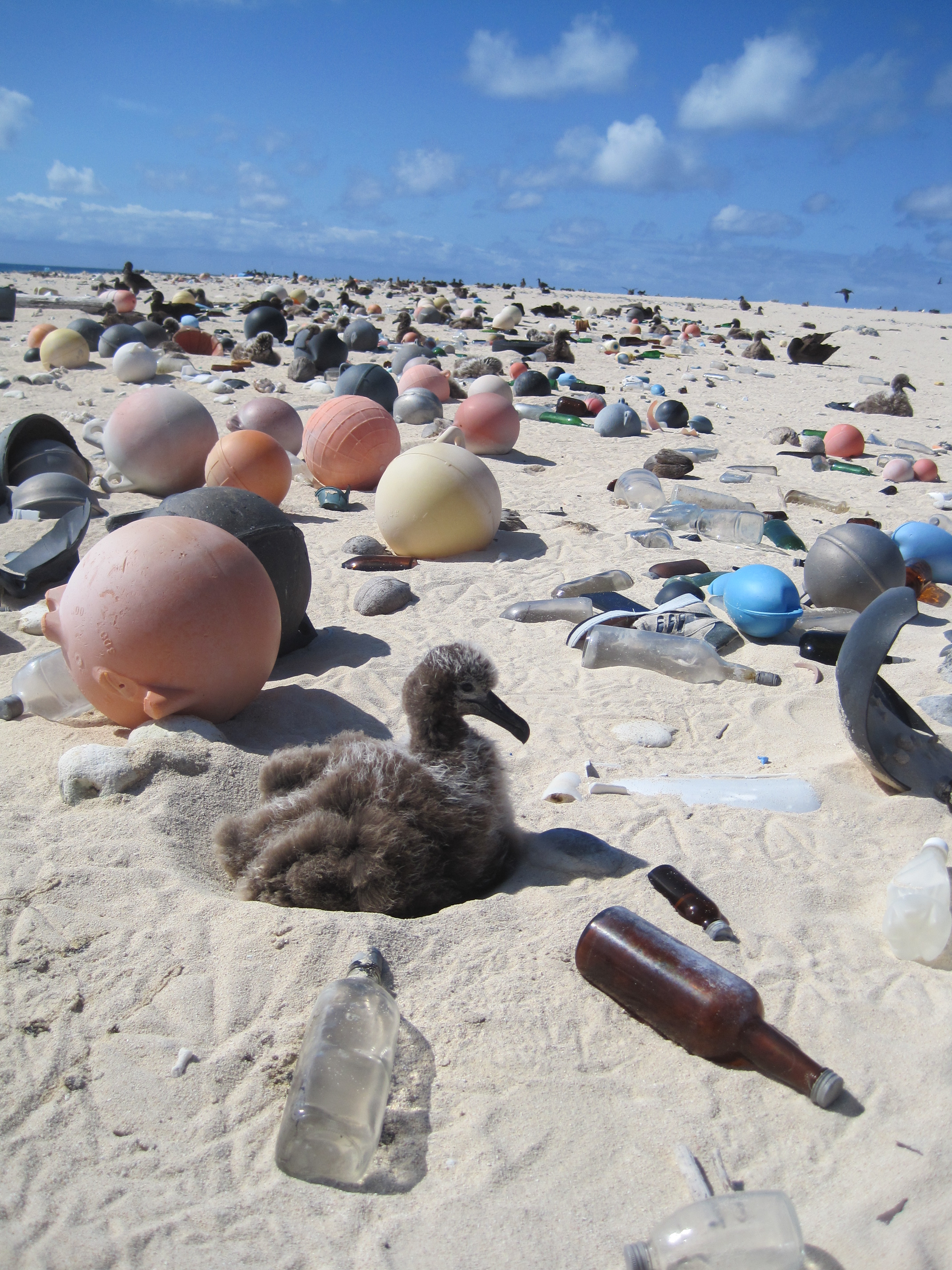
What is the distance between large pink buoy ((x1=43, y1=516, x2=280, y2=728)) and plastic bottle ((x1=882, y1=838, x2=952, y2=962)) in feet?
9.42

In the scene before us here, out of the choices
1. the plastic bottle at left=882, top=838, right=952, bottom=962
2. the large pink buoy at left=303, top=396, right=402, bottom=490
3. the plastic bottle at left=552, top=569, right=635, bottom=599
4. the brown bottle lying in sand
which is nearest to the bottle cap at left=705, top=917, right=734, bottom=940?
the brown bottle lying in sand

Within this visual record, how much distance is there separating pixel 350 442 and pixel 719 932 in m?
6.76

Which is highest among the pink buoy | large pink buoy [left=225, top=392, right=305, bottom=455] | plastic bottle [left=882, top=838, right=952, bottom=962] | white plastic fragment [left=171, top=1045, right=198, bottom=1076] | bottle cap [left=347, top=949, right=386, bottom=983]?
the pink buoy

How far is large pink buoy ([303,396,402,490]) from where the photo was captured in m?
8.55

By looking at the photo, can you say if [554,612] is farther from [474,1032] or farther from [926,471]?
[926,471]

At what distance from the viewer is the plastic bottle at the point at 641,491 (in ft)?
28.0

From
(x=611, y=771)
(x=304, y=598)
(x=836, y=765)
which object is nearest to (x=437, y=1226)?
(x=611, y=771)

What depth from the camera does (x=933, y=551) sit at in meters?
6.55

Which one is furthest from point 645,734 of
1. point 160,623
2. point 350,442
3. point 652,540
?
point 350,442

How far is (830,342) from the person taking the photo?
24.8 m

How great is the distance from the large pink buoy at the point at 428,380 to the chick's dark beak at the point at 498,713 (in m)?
9.73

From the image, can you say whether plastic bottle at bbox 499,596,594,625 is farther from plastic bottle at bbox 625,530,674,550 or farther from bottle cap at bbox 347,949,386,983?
bottle cap at bbox 347,949,386,983

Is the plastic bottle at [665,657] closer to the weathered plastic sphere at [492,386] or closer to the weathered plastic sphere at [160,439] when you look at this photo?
the weathered plastic sphere at [160,439]

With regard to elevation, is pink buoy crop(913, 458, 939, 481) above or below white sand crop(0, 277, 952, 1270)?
above
